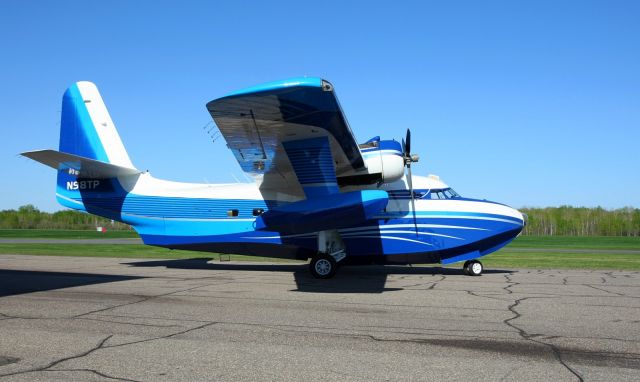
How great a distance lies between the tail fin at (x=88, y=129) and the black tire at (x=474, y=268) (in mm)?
11523

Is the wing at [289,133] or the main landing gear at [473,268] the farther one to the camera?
the main landing gear at [473,268]

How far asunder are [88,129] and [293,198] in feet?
25.2

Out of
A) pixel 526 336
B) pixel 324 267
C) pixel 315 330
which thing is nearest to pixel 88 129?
pixel 324 267

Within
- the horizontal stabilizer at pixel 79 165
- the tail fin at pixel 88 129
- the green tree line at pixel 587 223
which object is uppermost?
the tail fin at pixel 88 129

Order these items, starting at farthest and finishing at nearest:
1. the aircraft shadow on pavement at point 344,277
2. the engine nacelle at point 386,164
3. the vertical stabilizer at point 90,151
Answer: the vertical stabilizer at point 90,151 → the engine nacelle at point 386,164 → the aircraft shadow on pavement at point 344,277

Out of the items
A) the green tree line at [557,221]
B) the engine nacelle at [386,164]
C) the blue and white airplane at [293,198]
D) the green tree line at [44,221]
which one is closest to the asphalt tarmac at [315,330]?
the blue and white airplane at [293,198]

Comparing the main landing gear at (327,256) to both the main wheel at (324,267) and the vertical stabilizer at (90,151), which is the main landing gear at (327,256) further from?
the vertical stabilizer at (90,151)

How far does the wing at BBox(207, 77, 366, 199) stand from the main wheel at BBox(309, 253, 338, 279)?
198 centimetres

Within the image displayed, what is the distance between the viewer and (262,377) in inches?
203

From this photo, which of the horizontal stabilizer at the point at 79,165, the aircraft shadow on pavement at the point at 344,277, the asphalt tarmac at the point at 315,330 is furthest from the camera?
the horizontal stabilizer at the point at 79,165

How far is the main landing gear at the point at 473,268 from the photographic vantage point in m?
16.1

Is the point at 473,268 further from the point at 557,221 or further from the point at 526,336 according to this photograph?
the point at 557,221

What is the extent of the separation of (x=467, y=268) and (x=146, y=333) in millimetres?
11467

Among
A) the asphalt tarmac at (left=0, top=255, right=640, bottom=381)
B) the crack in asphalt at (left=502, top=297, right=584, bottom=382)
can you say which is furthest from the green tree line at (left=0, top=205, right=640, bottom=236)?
the crack in asphalt at (left=502, top=297, right=584, bottom=382)
